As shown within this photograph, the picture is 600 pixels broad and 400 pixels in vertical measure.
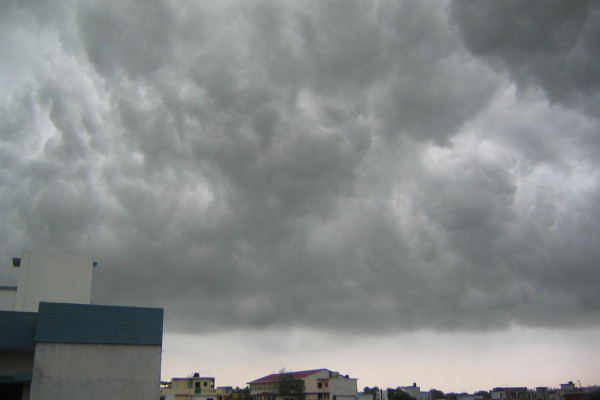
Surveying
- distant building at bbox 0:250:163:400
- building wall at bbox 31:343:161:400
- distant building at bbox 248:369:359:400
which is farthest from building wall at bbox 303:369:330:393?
distant building at bbox 0:250:163:400

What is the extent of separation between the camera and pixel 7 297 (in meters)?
58.1

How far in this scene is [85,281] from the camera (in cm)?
6125

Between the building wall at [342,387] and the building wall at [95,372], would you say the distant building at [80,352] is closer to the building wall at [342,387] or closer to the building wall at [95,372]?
the building wall at [95,372]

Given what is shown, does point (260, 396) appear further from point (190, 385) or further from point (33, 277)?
point (33, 277)

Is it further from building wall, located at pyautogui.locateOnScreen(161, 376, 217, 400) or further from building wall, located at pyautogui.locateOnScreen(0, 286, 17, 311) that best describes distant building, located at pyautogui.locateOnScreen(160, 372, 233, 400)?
building wall, located at pyautogui.locateOnScreen(0, 286, 17, 311)

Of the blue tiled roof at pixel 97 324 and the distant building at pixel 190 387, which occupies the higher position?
the blue tiled roof at pixel 97 324

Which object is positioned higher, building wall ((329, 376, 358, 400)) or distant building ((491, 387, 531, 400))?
building wall ((329, 376, 358, 400))

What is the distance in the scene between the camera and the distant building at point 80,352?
45.9 meters

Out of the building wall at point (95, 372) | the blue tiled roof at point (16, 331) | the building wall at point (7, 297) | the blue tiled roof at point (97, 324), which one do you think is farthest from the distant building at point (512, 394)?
the blue tiled roof at point (16, 331)

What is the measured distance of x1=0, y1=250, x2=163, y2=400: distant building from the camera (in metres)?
45.9

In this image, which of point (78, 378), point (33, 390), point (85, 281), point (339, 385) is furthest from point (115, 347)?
point (339, 385)

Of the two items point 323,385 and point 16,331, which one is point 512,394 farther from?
point 16,331

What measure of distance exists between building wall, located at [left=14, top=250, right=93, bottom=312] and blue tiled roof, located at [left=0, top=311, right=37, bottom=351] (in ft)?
38.5

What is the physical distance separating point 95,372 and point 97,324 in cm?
407
